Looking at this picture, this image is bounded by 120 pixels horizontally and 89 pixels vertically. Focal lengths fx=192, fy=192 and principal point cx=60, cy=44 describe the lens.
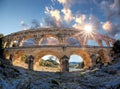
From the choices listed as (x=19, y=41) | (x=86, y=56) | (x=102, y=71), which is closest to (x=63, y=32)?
(x=86, y=56)

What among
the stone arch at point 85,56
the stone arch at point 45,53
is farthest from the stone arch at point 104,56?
the stone arch at point 45,53

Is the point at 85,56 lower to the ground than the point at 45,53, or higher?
lower

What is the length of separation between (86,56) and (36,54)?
Result: 478 inches

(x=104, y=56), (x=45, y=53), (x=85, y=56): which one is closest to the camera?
(x=45, y=53)

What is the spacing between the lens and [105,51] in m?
47.3

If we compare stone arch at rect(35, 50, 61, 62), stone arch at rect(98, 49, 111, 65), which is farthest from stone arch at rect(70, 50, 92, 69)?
stone arch at rect(35, 50, 61, 62)

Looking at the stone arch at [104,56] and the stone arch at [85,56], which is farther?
the stone arch at [104,56]

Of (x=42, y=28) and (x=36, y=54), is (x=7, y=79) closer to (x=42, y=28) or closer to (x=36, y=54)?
(x=36, y=54)

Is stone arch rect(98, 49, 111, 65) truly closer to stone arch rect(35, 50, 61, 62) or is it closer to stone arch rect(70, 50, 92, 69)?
stone arch rect(70, 50, 92, 69)

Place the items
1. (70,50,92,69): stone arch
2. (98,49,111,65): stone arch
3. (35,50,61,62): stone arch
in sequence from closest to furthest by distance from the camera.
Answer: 1. (35,50,61,62): stone arch
2. (70,50,92,69): stone arch
3. (98,49,111,65): stone arch

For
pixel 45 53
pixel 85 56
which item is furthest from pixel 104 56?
pixel 45 53

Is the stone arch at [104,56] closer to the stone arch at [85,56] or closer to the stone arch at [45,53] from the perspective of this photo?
the stone arch at [85,56]

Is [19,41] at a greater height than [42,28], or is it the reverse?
[42,28]

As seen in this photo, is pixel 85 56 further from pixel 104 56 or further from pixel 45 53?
pixel 45 53
